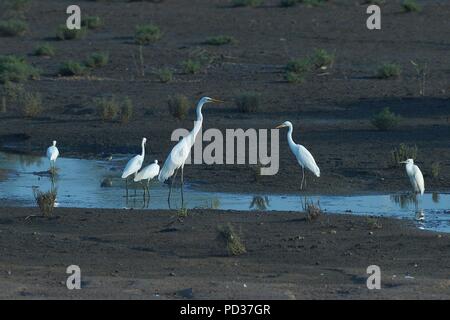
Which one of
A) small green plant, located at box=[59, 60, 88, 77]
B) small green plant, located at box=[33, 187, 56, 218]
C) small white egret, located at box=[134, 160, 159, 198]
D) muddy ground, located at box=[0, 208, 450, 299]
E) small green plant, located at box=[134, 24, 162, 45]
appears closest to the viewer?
muddy ground, located at box=[0, 208, 450, 299]

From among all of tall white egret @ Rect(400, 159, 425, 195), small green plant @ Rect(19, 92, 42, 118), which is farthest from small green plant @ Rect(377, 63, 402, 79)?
tall white egret @ Rect(400, 159, 425, 195)

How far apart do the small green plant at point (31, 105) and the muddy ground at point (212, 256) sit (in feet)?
28.7

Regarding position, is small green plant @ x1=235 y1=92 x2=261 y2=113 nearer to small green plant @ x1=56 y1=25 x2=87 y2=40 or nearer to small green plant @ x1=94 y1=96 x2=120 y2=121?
small green plant @ x1=94 y1=96 x2=120 y2=121

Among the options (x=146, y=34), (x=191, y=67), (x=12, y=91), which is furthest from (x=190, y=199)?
(x=146, y=34)

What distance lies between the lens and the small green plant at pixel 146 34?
33781 mm

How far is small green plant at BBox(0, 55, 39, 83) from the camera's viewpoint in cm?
2802

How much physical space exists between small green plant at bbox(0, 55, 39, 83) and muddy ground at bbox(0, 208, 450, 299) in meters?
12.4

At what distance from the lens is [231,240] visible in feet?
43.2

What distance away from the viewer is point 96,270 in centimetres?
1241

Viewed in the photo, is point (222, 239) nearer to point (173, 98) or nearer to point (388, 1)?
point (173, 98)

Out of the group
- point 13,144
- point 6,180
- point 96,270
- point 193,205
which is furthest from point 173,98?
point 96,270

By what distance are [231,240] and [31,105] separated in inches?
484

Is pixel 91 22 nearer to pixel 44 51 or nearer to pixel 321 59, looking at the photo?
pixel 44 51

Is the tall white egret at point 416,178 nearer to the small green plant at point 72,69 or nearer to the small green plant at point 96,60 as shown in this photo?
the small green plant at point 72,69
